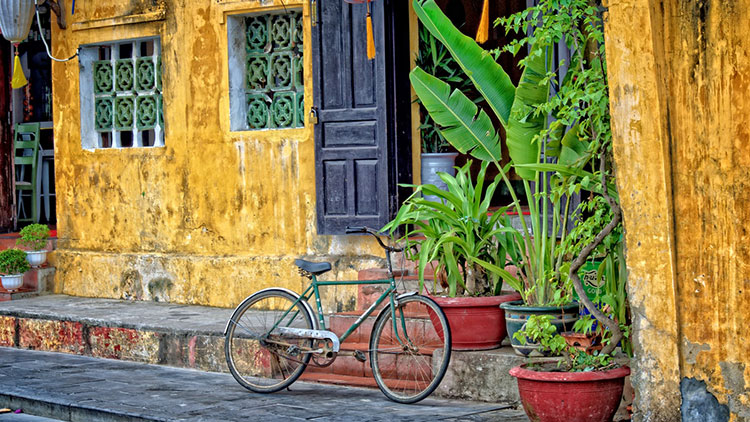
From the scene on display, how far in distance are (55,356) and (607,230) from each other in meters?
5.97

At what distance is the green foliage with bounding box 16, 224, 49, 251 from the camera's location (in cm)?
1175

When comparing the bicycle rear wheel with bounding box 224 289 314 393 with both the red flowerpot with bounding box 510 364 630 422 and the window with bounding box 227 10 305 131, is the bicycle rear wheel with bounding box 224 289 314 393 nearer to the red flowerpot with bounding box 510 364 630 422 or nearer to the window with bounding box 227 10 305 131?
the red flowerpot with bounding box 510 364 630 422

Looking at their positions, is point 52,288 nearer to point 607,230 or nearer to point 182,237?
point 182,237

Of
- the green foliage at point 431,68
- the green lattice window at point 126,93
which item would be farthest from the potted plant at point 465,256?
the green lattice window at point 126,93

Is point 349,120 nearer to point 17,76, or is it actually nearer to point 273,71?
point 273,71

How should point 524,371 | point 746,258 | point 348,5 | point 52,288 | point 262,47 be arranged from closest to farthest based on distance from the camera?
point 746,258, point 524,371, point 348,5, point 262,47, point 52,288

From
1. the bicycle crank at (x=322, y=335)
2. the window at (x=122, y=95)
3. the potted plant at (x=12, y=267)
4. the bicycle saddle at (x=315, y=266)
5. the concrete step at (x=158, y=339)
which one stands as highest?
the window at (x=122, y=95)

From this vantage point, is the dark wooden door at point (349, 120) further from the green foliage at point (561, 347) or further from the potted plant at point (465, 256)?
the green foliage at point (561, 347)

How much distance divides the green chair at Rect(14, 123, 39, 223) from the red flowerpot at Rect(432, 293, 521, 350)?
793 cm

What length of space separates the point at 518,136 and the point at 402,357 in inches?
66.6

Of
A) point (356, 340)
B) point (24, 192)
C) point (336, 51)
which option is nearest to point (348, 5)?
point (336, 51)

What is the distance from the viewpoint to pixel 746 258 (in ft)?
18.1

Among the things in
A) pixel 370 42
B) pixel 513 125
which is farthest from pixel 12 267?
pixel 513 125

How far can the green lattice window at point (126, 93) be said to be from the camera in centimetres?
1141
